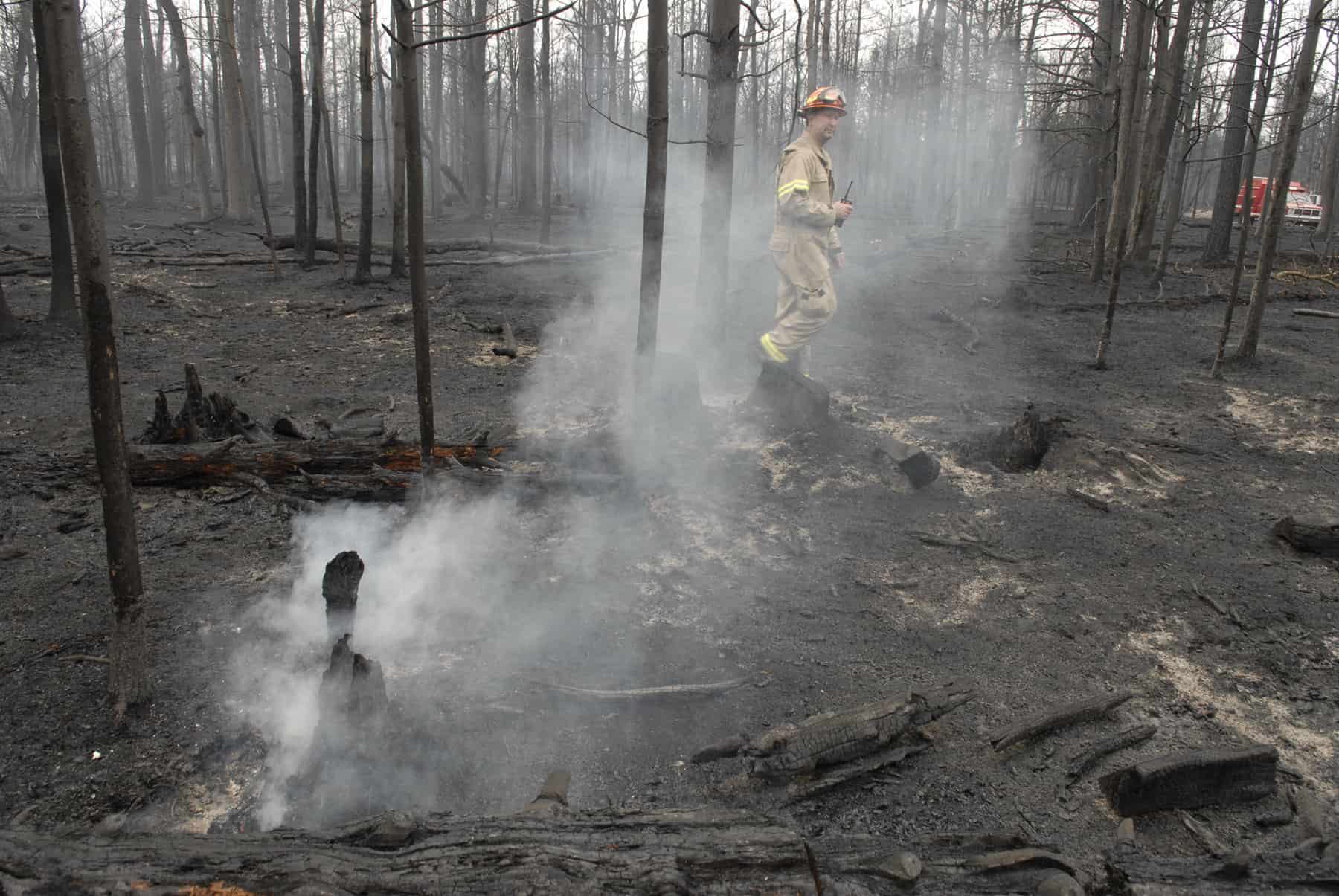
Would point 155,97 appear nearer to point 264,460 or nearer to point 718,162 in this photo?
point 718,162

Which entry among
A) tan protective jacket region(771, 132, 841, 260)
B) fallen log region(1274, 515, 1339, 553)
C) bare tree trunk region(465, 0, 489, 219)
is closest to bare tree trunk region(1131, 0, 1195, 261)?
tan protective jacket region(771, 132, 841, 260)

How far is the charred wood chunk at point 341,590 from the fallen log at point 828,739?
58.9 inches

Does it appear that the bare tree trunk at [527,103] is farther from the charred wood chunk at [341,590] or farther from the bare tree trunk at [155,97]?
the charred wood chunk at [341,590]

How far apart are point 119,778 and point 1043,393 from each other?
23.6 ft

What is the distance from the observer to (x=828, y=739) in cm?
279

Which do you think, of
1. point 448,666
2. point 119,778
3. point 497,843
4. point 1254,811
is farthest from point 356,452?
point 1254,811

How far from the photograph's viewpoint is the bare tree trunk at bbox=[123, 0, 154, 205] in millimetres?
23031

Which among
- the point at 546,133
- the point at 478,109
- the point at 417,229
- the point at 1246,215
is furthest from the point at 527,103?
the point at 417,229

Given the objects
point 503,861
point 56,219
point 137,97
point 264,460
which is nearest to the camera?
point 503,861

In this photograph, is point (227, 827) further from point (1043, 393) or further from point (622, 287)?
point (622, 287)

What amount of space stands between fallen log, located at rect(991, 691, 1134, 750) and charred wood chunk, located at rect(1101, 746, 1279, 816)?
294 mm

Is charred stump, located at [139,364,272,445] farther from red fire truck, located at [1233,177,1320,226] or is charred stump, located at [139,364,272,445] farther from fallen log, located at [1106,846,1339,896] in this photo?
red fire truck, located at [1233,177,1320,226]

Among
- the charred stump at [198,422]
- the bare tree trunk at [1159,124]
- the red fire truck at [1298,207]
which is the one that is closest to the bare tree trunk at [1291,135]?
the bare tree trunk at [1159,124]

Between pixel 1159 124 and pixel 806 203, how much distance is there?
908 cm
